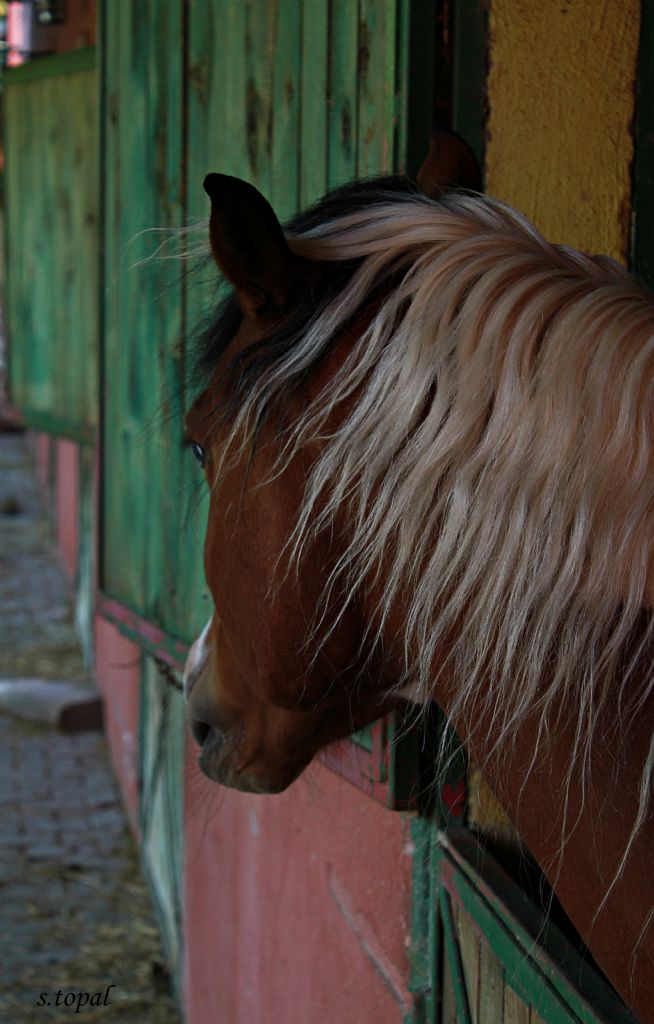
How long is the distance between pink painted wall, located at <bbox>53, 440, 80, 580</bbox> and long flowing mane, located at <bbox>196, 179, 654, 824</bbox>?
5.67 m

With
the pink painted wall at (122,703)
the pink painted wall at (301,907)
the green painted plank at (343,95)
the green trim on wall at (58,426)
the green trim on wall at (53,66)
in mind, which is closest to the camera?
the green painted plank at (343,95)

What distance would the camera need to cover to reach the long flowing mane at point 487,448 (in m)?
1.03

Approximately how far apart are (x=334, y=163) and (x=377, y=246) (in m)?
0.57

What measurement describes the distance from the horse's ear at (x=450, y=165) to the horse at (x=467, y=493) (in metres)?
0.14

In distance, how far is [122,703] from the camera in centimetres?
488

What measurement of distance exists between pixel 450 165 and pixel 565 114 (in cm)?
39

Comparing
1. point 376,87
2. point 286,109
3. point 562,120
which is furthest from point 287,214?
point 562,120

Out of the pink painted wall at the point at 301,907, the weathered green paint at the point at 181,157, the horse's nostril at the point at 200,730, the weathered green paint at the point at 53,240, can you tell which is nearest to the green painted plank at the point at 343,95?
the weathered green paint at the point at 181,157

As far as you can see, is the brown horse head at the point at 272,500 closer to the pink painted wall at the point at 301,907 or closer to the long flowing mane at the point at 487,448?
the long flowing mane at the point at 487,448

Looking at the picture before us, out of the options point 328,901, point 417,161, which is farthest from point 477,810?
point 417,161

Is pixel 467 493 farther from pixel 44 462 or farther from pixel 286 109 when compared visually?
pixel 44 462

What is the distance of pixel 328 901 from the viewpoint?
6.75 feet

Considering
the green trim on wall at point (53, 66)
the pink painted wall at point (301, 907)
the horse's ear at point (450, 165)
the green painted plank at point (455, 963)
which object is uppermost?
the green trim on wall at point (53, 66)

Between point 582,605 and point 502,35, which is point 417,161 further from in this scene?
point 582,605
